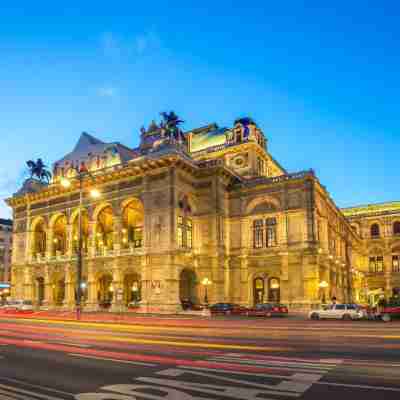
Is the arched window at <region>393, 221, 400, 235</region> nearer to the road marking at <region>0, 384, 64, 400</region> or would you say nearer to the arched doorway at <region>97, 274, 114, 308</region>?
the arched doorway at <region>97, 274, 114, 308</region>

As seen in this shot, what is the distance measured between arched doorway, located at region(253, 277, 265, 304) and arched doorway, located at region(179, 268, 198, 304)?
722 cm

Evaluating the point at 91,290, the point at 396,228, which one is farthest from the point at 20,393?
the point at 396,228

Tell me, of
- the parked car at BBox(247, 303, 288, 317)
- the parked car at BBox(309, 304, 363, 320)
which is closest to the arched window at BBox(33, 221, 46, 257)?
the parked car at BBox(247, 303, 288, 317)

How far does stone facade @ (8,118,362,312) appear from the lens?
4606 centimetres

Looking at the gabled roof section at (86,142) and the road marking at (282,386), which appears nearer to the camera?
the road marking at (282,386)

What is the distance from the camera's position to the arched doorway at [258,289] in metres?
49.0

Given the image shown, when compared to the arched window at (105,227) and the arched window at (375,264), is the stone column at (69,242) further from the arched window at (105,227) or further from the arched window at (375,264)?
the arched window at (375,264)

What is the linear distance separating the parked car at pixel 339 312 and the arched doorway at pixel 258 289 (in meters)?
12.0

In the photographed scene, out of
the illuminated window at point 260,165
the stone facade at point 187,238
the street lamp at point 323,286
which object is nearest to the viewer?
the street lamp at point 323,286

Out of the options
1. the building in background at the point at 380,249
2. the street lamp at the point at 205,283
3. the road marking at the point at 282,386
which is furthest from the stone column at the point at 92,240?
the building in background at the point at 380,249

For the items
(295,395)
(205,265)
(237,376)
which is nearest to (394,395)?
(295,395)

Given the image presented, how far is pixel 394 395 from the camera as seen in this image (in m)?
7.46

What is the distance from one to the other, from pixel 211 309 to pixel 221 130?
3563 centimetres

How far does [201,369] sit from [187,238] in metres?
39.4
